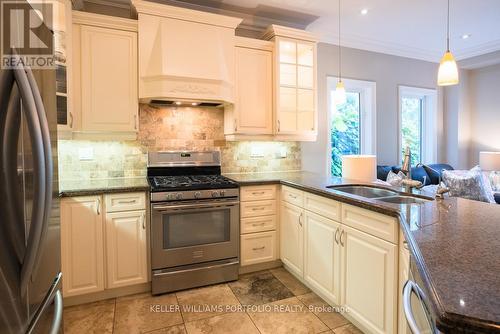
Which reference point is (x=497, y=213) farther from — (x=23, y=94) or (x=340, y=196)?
(x=23, y=94)

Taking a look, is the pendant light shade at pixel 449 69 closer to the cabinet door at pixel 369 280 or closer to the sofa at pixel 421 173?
the cabinet door at pixel 369 280

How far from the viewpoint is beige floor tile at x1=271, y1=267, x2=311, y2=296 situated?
260 centimetres

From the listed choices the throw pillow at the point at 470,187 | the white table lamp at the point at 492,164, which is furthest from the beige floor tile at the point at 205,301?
the white table lamp at the point at 492,164

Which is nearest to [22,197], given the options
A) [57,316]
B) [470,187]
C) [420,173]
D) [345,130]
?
[57,316]

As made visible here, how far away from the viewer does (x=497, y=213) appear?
1.54 meters

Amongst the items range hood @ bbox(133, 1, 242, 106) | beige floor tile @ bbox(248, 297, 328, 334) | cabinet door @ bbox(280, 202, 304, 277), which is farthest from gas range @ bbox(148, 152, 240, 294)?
range hood @ bbox(133, 1, 242, 106)

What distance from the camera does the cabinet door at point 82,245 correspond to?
2307 mm

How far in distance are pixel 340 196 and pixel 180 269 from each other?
5.00ft

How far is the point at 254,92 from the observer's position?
320 cm

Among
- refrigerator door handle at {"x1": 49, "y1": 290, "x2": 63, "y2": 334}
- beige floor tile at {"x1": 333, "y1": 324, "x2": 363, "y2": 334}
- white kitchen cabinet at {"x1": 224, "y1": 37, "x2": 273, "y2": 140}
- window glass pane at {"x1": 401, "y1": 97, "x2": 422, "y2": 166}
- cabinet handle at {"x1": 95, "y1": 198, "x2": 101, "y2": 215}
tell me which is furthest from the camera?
window glass pane at {"x1": 401, "y1": 97, "x2": 422, "y2": 166}

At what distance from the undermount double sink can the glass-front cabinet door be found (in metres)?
0.99

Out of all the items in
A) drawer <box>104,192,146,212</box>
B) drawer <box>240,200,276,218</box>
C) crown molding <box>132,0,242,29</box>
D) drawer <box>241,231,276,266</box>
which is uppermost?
crown molding <box>132,0,242,29</box>

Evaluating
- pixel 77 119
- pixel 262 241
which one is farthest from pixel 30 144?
pixel 262 241

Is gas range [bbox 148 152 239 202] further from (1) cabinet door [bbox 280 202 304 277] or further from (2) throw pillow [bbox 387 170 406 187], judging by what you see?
(2) throw pillow [bbox 387 170 406 187]
